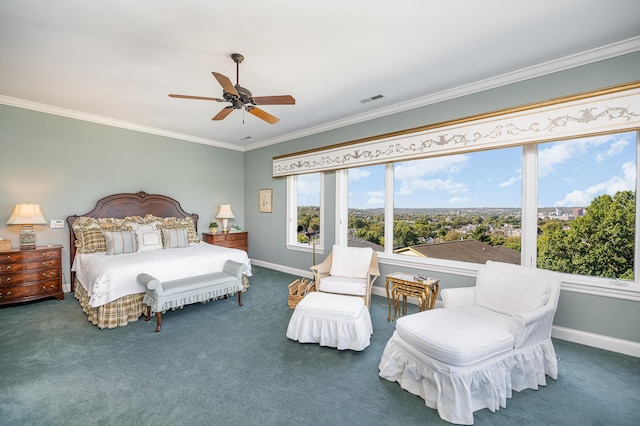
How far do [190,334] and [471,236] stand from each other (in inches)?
150

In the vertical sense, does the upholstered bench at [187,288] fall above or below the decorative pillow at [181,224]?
below

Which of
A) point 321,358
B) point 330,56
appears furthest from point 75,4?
point 321,358

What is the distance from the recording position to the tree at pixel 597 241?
111 inches

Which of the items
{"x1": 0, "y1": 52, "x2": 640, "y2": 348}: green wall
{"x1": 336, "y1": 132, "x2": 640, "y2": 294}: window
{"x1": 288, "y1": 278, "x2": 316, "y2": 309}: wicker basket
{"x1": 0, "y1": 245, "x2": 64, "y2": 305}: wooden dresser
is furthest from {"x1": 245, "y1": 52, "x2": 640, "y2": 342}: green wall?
{"x1": 0, "y1": 245, "x2": 64, "y2": 305}: wooden dresser

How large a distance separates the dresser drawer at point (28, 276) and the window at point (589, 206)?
659 centimetres

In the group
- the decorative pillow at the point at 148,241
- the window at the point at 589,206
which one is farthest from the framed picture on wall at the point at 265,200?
the window at the point at 589,206

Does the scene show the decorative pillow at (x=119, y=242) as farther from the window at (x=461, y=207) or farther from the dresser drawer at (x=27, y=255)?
the window at (x=461, y=207)

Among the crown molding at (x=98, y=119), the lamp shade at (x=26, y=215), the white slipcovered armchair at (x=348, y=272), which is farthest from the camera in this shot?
the crown molding at (x=98, y=119)

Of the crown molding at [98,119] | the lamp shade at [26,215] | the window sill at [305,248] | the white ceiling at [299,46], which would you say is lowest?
the window sill at [305,248]

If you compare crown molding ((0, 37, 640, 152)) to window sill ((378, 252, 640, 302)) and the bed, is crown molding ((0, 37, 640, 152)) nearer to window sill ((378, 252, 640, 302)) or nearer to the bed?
the bed

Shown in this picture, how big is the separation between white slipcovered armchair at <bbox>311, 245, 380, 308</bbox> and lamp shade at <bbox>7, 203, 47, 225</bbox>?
4063mm

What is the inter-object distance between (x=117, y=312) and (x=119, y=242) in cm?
140

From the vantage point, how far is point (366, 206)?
4.90 m

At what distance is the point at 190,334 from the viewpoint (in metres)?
3.16
